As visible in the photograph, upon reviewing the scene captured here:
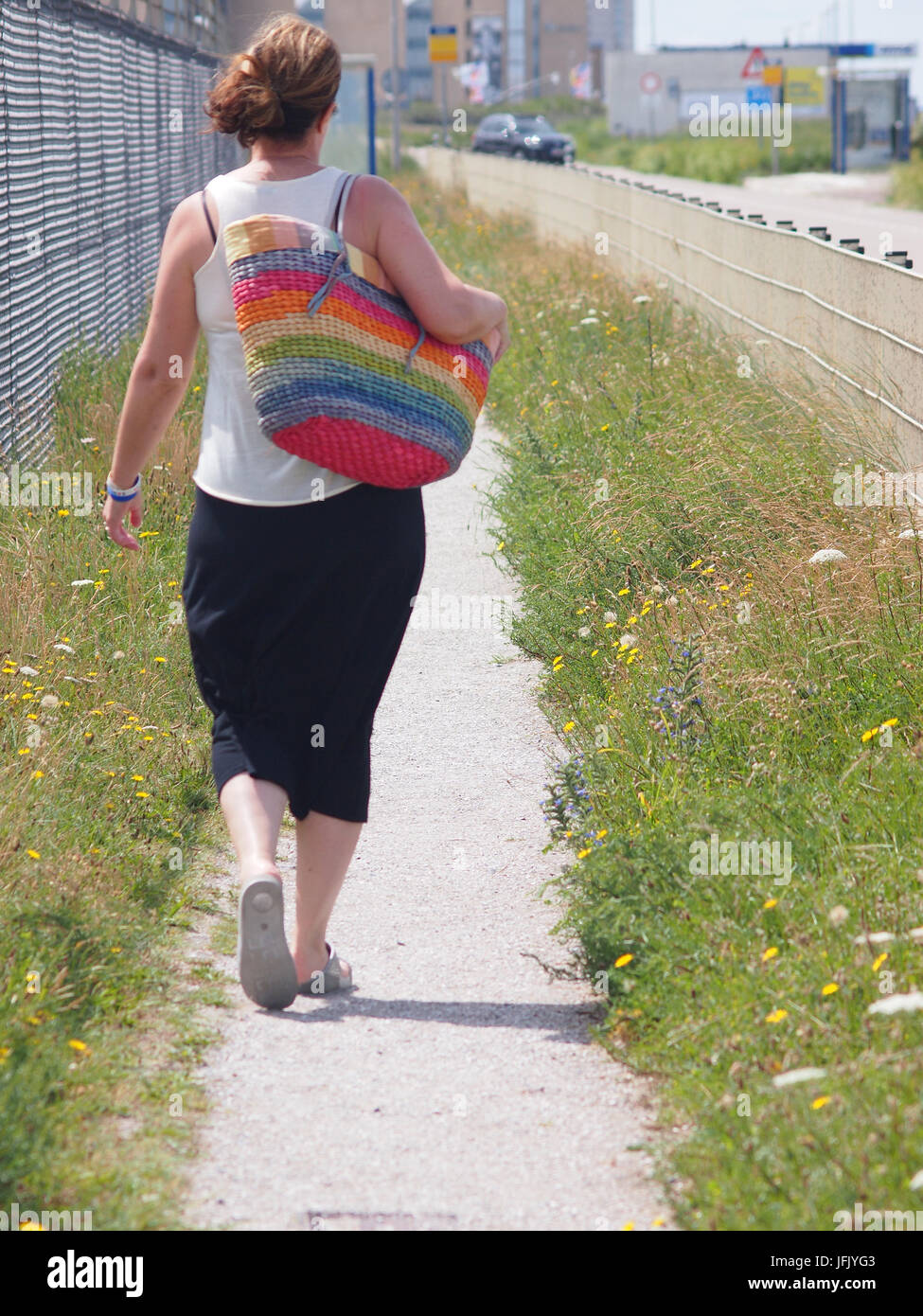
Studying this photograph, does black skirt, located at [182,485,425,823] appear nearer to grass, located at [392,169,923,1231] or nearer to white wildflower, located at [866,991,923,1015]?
grass, located at [392,169,923,1231]

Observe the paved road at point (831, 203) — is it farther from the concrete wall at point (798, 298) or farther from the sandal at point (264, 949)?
the sandal at point (264, 949)

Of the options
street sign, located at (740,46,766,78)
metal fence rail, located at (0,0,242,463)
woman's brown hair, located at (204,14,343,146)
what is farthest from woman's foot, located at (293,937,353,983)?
street sign, located at (740,46,766,78)

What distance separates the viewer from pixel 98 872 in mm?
3834

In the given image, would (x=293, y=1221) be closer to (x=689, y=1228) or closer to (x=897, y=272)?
(x=689, y=1228)

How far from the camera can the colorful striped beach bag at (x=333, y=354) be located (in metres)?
3.04

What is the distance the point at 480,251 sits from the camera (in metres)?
19.4

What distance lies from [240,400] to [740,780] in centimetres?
168
